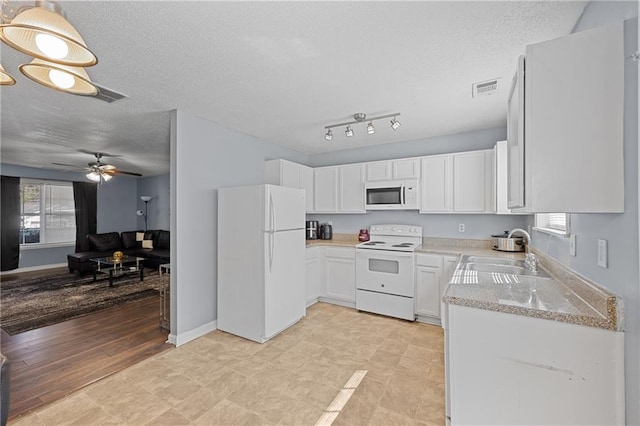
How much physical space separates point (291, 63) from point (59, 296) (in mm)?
5357

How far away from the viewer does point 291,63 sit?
6.61 feet

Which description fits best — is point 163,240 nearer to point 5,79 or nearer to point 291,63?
point 5,79

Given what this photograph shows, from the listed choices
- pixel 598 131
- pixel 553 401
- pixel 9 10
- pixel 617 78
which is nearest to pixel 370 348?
pixel 553 401

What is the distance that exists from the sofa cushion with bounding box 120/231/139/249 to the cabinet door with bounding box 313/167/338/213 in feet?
18.3

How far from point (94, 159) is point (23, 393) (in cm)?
482

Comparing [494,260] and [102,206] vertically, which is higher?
[102,206]

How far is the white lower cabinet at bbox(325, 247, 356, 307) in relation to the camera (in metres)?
3.88

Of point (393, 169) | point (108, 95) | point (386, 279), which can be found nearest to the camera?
point (108, 95)

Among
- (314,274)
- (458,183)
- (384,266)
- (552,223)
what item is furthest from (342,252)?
(552,223)

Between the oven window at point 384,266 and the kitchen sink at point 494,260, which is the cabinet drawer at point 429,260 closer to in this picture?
the oven window at point 384,266

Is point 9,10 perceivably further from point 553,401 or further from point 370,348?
point 370,348

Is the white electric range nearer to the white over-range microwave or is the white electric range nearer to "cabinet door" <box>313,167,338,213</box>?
the white over-range microwave

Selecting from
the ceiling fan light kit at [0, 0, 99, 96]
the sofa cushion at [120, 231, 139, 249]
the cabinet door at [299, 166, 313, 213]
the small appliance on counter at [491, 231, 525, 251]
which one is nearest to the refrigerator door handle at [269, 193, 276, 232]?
the cabinet door at [299, 166, 313, 213]

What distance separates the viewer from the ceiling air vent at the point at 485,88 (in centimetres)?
232
